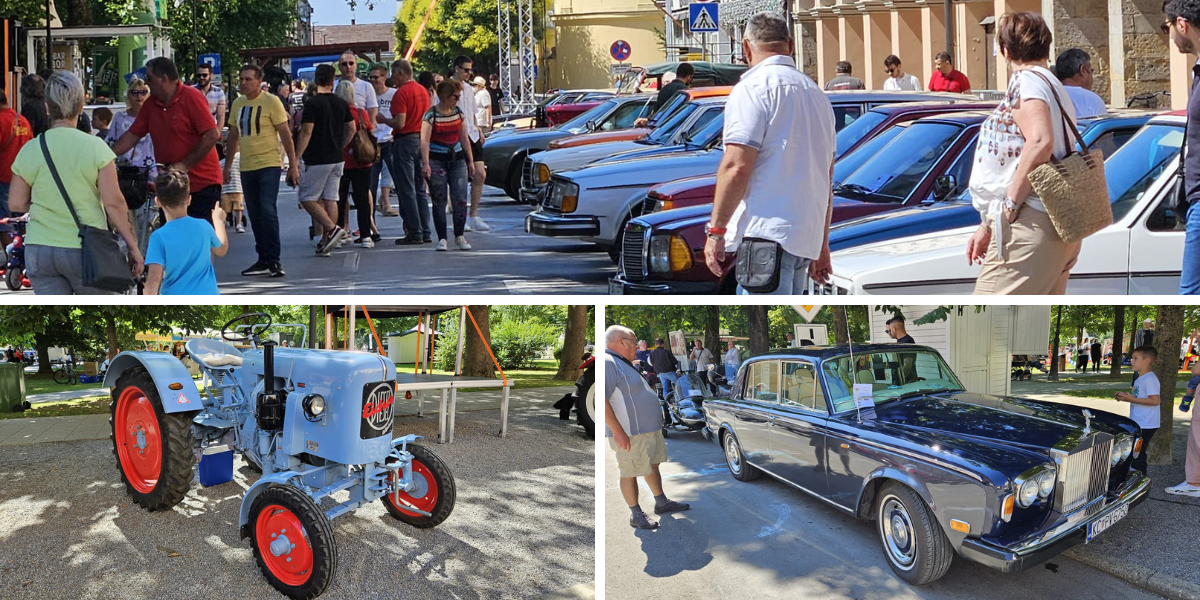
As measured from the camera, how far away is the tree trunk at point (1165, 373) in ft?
12.9

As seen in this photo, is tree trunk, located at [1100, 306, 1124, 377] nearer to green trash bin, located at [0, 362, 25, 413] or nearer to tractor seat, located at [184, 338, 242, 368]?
tractor seat, located at [184, 338, 242, 368]

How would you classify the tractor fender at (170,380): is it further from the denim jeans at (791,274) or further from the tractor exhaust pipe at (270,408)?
the denim jeans at (791,274)

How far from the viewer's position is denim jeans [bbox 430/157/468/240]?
38.4 feet

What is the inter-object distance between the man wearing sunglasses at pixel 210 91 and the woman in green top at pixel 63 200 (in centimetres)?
1056

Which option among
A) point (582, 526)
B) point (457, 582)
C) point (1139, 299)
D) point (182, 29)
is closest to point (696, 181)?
point (582, 526)

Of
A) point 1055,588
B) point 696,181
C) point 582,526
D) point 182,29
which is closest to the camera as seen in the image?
point 1055,588

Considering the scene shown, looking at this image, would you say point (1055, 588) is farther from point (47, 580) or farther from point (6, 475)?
point (6, 475)

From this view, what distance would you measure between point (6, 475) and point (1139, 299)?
656cm

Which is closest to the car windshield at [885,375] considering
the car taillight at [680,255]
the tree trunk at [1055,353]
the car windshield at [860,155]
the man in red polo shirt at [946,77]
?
the tree trunk at [1055,353]

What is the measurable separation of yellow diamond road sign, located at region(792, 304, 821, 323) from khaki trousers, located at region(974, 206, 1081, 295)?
1290 mm

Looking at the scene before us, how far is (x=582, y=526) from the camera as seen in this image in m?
6.35

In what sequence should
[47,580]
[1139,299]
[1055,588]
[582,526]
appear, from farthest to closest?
[582,526] → [47,580] → [1139,299] → [1055,588]

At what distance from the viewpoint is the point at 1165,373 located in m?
3.93

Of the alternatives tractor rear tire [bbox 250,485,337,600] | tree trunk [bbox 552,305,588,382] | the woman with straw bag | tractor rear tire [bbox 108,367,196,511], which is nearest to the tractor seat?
tractor rear tire [bbox 108,367,196,511]
